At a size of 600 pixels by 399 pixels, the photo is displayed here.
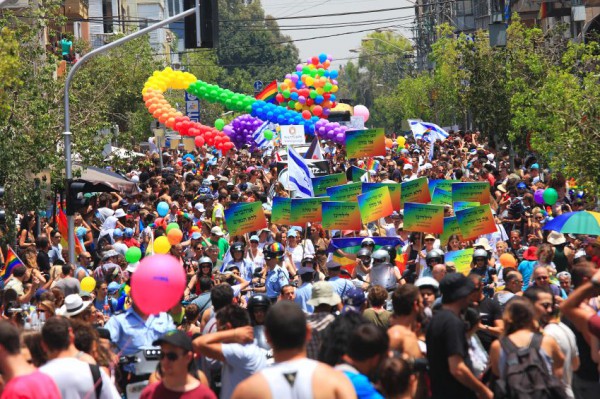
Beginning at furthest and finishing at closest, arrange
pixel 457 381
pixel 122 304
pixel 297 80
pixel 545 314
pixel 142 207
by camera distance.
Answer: pixel 297 80 < pixel 142 207 < pixel 122 304 < pixel 545 314 < pixel 457 381

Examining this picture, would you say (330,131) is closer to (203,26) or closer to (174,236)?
(203,26)

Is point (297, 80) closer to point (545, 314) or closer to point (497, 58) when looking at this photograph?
point (497, 58)

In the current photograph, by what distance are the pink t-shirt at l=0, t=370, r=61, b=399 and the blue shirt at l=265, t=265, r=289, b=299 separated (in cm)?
813

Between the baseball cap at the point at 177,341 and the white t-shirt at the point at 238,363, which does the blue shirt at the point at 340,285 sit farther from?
the baseball cap at the point at 177,341

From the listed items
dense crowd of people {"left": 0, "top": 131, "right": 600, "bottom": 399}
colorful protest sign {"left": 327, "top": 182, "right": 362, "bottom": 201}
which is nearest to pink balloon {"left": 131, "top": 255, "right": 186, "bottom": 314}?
dense crowd of people {"left": 0, "top": 131, "right": 600, "bottom": 399}

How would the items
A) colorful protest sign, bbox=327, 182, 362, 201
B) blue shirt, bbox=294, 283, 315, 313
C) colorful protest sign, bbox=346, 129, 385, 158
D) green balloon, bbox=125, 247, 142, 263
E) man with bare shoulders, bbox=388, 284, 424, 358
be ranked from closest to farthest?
man with bare shoulders, bbox=388, 284, 424, 358 < blue shirt, bbox=294, 283, 315, 313 < green balloon, bbox=125, 247, 142, 263 < colorful protest sign, bbox=327, 182, 362, 201 < colorful protest sign, bbox=346, 129, 385, 158

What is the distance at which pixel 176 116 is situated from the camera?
147ft

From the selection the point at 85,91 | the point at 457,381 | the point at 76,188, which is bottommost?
the point at 457,381

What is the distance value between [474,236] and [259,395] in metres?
11.2

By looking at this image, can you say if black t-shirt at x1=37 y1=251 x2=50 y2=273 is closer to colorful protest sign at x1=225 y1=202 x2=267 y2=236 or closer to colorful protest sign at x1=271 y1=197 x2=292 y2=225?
colorful protest sign at x1=225 y1=202 x2=267 y2=236

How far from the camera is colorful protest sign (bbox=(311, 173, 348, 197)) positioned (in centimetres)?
2158

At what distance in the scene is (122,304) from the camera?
14.4 meters

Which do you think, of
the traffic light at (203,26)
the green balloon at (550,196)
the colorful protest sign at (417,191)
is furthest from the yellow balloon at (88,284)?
the green balloon at (550,196)

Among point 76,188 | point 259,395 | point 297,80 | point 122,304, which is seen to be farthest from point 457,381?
point 297,80
